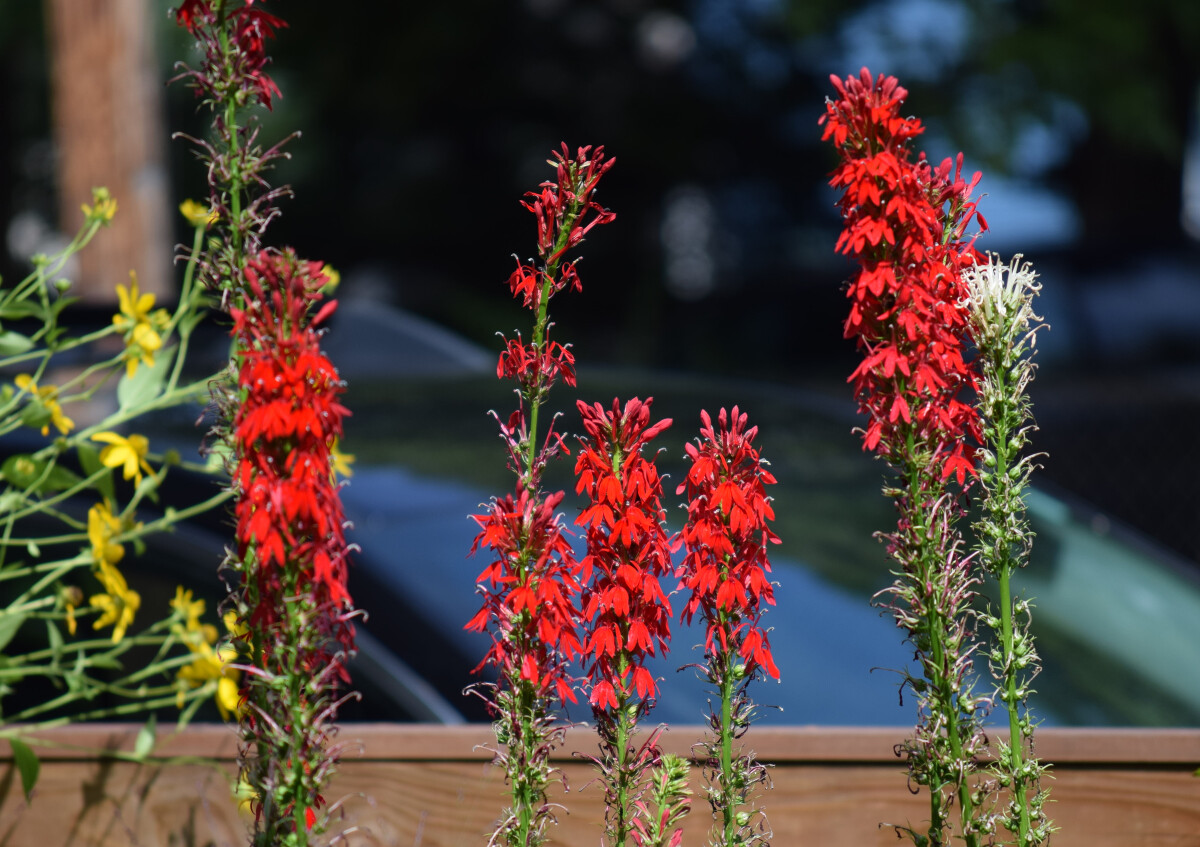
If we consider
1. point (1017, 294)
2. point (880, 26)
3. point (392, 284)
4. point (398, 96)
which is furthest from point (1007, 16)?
point (1017, 294)

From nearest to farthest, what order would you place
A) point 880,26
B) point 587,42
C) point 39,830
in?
point 39,830 < point 880,26 < point 587,42

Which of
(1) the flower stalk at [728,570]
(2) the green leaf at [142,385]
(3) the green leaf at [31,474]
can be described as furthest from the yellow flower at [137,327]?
(1) the flower stalk at [728,570]

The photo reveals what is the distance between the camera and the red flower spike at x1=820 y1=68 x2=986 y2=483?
104 centimetres

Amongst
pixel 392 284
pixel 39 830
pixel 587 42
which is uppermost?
pixel 587 42

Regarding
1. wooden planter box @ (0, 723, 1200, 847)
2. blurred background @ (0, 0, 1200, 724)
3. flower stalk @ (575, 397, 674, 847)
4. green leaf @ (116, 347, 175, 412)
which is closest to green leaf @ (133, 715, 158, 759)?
wooden planter box @ (0, 723, 1200, 847)

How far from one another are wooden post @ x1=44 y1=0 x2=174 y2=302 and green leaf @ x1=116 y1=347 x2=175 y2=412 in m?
2.78

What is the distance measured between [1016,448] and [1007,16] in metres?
9.89

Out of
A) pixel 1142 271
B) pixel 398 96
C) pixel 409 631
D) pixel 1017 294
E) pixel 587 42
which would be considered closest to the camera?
pixel 1017 294

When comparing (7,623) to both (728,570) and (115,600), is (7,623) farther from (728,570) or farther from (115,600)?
(728,570)

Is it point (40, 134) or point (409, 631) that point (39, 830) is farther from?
point (40, 134)

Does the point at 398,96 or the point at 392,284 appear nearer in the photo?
the point at 398,96

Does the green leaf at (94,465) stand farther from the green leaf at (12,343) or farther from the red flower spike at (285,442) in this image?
the red flower spike at (285,442)

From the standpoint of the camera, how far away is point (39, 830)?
1693mm

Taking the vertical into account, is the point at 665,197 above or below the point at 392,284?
above
